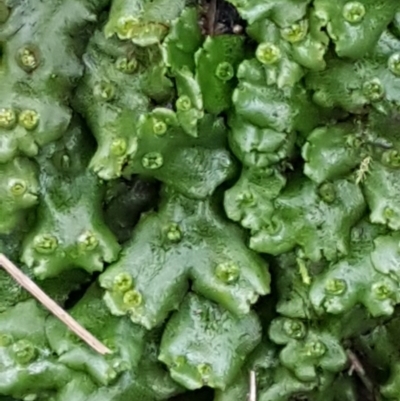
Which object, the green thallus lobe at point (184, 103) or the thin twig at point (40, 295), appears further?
the thin twig at point (40, 295)

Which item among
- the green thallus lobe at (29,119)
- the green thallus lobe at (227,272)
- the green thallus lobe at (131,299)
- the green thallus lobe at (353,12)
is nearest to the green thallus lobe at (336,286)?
the green thallus lobe at (227,272)

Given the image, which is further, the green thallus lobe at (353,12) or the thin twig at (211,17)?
the thin twig at (211,17)

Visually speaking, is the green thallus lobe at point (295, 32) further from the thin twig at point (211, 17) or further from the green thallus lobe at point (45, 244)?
the green thallus lobe at point (45, 244)

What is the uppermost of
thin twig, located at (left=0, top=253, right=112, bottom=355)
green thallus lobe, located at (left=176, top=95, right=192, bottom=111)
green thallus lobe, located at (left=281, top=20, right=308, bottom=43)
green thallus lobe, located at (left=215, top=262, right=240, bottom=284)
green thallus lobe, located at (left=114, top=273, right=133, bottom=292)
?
green thallus lobe, located at (left=281, top=20, right=308, bottom=43)

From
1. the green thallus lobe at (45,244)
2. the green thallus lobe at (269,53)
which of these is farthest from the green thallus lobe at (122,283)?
the green thallus lobe at (269,53)

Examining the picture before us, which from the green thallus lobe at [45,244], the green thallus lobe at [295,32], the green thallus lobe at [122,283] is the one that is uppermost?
the green thallus lobe at [295,32]

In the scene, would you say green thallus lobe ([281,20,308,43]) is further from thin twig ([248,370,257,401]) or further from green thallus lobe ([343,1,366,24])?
thin twig ([248,370,257,401])

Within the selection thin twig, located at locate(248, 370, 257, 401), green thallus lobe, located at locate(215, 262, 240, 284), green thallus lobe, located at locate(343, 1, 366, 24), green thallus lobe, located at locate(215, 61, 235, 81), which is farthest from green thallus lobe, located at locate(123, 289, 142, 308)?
green thallus lobe, located at locate(343, 1, 366, 24)

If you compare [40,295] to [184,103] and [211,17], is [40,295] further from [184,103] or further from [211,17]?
[211,17]

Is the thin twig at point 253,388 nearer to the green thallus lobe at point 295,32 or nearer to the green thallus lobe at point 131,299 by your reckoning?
the green thallus lobe at point 131,299

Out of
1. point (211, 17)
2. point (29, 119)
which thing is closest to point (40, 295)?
point (29, 119)

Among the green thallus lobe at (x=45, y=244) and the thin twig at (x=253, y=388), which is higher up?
the green thallus lobe at (x=45, y=244)
